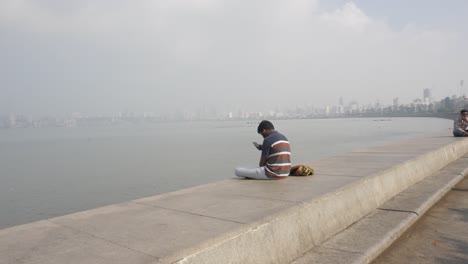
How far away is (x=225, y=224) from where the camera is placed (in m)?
3.94

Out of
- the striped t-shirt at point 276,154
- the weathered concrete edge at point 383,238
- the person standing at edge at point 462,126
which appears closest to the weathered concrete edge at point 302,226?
the weathered concrete edge at point 383,238

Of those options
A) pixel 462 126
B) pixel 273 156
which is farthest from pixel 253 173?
pixel 462 126

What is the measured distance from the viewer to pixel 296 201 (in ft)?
15.5

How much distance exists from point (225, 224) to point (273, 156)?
2.84 m

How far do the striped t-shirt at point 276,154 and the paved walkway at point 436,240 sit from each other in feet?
7.54

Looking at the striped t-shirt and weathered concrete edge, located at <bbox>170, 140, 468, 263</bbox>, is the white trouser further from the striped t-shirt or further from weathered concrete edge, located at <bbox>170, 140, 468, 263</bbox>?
weathered concrete edge, located at <bbox>170, 140, 468, 263</bbox>

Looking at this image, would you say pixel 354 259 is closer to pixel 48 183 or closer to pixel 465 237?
pixel 465 237

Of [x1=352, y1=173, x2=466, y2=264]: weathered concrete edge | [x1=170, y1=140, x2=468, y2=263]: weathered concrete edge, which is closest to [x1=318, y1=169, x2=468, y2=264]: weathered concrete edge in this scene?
[x1=352, y1=173, x2=466, y2=264]: weathered concrete edge

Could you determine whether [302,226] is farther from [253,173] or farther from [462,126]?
[462,126]

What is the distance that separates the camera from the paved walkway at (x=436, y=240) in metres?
4.05

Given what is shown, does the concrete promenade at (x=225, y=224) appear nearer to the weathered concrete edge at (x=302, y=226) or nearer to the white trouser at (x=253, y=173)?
the weathered concrete edge at (x=302, y=226)

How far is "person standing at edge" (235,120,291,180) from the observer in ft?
21.1

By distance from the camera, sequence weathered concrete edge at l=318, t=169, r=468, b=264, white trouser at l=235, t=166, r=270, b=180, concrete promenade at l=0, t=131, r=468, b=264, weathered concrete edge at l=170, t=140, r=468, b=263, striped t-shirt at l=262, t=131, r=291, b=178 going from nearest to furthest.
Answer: concrete promenade at l=0, t=131, r=468, b=264 < weathered concrete edge at l=170, t=140, r=468, b=263 < weathered concrete edge at l=318, t=169, r=468, b=264 < striped t-shirt at l=262, t=131, r=291, b=178 < white trouser at l=235, t=166, r=270, b=180

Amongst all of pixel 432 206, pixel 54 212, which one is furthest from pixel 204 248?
pixel 54 212
